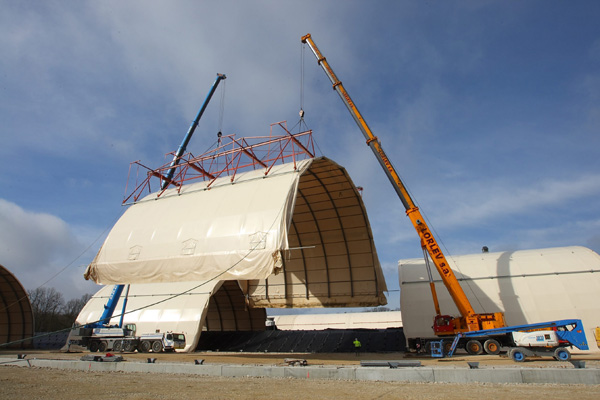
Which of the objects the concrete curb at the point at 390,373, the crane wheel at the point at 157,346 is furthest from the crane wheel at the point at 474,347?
the crane wheel at the point at 157,346

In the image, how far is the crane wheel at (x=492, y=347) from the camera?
1855cm

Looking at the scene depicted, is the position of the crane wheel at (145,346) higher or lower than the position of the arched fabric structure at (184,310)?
lower

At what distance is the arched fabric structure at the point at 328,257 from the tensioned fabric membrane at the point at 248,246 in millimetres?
70

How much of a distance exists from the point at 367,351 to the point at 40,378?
19.1m

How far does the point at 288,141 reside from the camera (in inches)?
816

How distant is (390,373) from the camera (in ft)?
37.4

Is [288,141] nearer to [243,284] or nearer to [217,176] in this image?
[217,176]

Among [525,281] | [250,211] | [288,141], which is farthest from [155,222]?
[525,281]

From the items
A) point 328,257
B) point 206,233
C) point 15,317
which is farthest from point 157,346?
point 15,317

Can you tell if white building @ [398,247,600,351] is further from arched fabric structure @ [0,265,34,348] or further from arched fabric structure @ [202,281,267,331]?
arched fabric structure @ [0,265,34,348]

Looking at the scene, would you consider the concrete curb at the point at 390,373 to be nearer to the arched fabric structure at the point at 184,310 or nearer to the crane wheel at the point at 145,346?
the arched fabric structure at the point at 184,310

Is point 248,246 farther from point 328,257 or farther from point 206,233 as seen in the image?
point 328,257

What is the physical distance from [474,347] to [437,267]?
14.3 ft

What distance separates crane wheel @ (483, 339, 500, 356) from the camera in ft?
60.8
